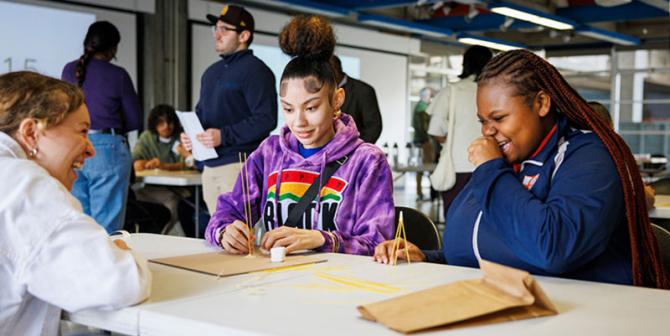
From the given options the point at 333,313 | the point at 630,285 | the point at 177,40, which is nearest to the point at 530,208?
the point at 630,285

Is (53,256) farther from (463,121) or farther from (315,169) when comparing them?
(463,121)

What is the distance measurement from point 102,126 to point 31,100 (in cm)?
288

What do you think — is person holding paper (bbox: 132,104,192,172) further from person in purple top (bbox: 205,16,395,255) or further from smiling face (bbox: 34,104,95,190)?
smiling face (bbox: 34,104,95,190)

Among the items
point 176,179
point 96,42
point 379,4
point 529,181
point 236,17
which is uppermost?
point 379,4

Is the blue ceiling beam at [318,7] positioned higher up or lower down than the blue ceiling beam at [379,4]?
lower down

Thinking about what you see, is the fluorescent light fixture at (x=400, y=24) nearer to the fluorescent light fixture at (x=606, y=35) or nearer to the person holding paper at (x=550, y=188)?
the fluorescent light fixture at (x=606, y=35)

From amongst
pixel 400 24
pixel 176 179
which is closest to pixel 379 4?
pixel 400 24

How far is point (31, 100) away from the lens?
A: 1411 mm

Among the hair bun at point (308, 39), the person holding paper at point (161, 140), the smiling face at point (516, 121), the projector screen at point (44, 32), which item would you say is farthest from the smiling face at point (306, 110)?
the projector screen at point (44, 32)

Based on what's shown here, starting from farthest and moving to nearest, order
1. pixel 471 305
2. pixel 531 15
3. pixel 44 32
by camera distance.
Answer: pixel 531 15
pixel 44 32
pixel 471 305

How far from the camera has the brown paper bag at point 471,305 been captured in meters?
1.15

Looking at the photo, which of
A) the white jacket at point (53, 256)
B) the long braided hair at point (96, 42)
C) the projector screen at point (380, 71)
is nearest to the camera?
the white jacket at point (53, 256)

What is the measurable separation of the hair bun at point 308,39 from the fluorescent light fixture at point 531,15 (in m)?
6.64

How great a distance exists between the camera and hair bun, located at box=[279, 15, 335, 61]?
2217 millimetres
